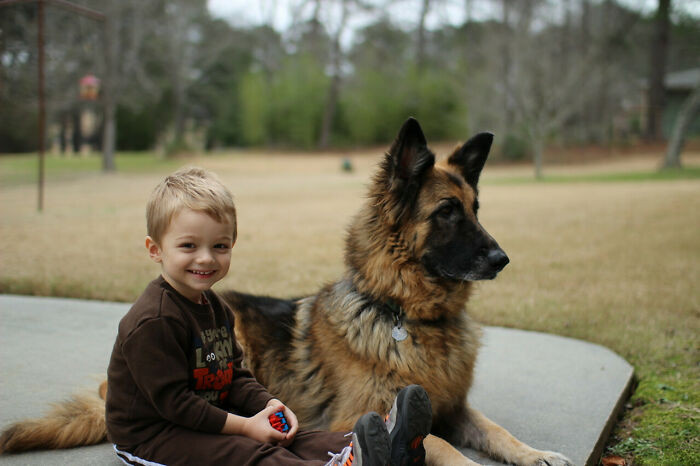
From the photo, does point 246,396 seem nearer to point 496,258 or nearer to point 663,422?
point 496,258

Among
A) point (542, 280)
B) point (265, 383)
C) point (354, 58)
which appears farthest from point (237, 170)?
point (265, 383)

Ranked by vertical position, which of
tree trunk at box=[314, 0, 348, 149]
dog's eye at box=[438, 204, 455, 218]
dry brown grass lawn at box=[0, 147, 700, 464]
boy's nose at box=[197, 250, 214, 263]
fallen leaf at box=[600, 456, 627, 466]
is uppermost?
tree trunk at box=[314, 0, 348, 149]

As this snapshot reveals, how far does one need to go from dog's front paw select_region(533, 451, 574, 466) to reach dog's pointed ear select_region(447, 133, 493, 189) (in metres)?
1.54

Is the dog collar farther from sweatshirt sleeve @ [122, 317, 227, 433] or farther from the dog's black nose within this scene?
sweatshirt sleeve @ [122, 317, 227, 433]

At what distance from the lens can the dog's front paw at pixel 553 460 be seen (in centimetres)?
286

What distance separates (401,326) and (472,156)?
114cm

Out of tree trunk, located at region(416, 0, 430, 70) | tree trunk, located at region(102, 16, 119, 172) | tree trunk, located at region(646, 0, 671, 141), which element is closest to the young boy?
tree trunk, located at region(102, 16, 119, 172)

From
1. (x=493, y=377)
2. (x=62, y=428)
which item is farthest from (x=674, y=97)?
(x=62, y=428)

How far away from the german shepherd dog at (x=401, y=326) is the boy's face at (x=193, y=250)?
3.03 feet

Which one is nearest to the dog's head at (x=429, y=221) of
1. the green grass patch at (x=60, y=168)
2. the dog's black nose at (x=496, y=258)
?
the dog's black nose at (x=496, y=258)

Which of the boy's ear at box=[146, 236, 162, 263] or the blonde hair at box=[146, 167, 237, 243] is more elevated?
the blonde hair at box=[146, 167, 237, 243]

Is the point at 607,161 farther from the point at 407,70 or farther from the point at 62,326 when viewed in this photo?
the point at 62,326

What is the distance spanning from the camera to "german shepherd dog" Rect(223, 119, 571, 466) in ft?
9.76

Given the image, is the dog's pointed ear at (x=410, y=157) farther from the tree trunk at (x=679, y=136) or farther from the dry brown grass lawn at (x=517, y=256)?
the tree trunk at (x=679, y=136)
